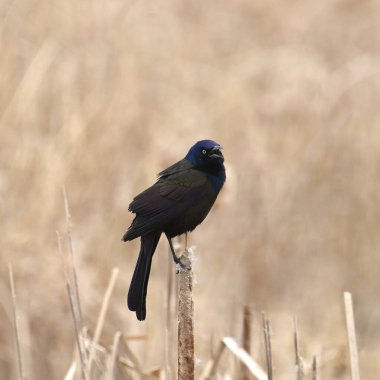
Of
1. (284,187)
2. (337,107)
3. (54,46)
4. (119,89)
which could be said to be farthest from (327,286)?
(54,46)

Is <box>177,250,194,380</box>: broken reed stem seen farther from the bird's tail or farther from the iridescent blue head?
the iridescent blue head

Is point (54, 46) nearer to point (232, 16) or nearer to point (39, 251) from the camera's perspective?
point (39, 251)

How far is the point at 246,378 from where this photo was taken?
10.5 feet

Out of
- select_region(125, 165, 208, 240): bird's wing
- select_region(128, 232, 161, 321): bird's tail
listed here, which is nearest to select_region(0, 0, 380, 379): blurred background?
select_region(125, 165, 208, 240): bird's wing

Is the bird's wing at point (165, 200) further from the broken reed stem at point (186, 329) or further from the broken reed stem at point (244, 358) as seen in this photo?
the broken reed stem at point (244, 358)

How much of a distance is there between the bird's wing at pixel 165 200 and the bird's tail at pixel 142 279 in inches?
1.8

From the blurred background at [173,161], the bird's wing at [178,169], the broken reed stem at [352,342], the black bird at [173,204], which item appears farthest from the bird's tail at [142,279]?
the blurred background at [173,161]

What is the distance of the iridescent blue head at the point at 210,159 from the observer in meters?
2.62

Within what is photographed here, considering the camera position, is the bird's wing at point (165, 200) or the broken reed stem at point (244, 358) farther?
the broken reed stem at point (244, 358)

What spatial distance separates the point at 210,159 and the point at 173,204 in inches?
10.6

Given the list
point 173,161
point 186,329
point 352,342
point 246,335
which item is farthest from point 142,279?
point 173,161

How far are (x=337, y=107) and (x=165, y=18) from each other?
4.74 feet

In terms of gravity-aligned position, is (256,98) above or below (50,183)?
above

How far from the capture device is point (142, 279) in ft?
7.10
